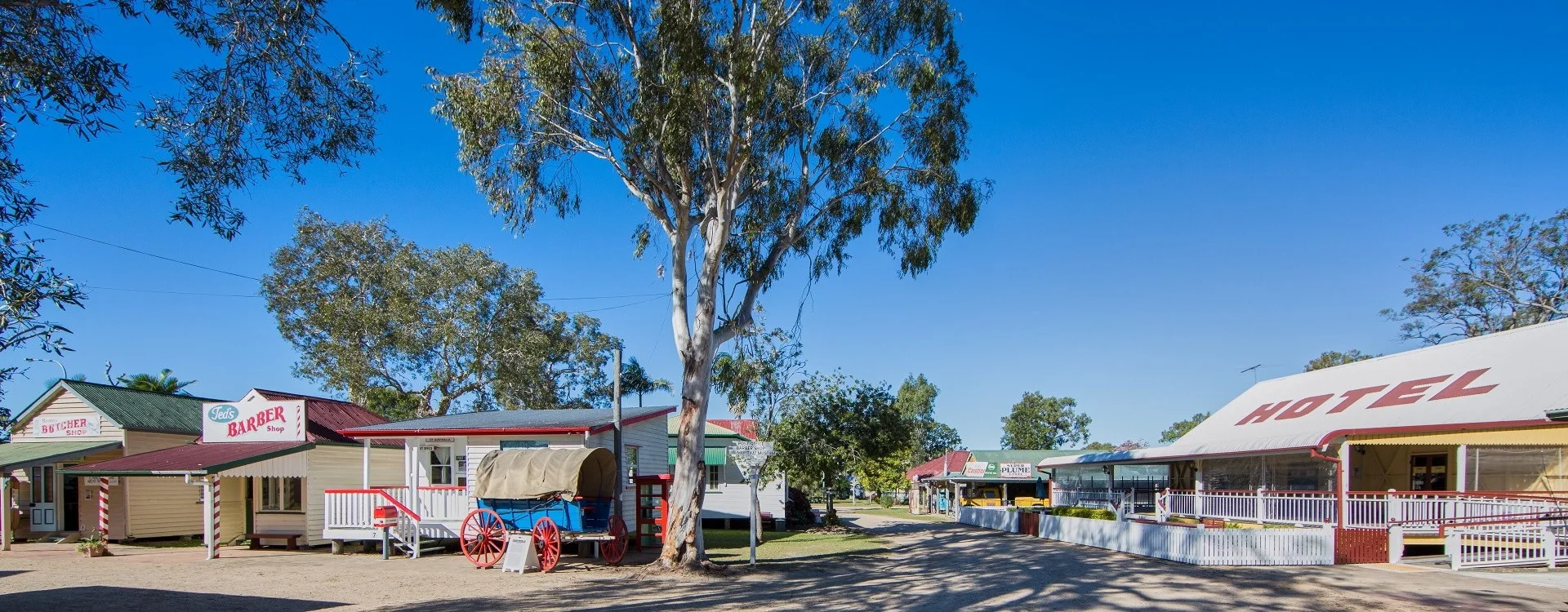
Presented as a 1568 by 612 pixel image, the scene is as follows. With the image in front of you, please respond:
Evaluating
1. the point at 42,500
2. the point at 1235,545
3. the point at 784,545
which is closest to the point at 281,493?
the point at 42,500

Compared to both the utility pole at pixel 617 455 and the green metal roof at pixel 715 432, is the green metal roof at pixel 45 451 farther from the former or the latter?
the green metal roof at pixel 715 432

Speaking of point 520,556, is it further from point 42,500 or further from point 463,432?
point 42,500

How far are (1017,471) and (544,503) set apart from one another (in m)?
39.3

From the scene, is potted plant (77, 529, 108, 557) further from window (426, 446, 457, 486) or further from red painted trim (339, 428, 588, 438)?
window (426, 446, 457, 486)

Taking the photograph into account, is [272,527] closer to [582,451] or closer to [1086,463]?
[582,451]

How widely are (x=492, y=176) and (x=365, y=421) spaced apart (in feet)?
38.2

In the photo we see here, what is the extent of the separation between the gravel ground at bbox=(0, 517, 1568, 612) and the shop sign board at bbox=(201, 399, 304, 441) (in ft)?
12.8

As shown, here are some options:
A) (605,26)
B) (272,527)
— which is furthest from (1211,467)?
(272,527)

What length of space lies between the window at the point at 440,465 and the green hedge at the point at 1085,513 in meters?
16.2

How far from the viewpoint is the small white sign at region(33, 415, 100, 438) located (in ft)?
93.0

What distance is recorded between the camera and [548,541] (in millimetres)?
19484

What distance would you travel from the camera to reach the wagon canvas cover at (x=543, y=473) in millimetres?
19500

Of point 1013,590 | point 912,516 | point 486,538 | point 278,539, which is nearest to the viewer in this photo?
point 1013,590

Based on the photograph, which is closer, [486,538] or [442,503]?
[486,538]
